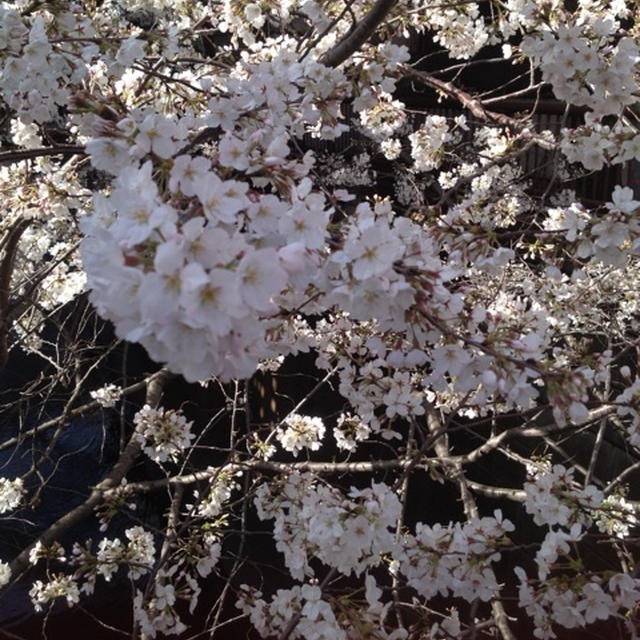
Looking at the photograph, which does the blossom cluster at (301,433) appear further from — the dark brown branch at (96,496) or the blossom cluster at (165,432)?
the dark brown branch at (96,496)

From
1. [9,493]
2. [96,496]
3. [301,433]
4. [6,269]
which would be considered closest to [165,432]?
[301,433]

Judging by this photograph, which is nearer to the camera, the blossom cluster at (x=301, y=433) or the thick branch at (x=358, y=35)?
the thick branch at (x=358, y=35)

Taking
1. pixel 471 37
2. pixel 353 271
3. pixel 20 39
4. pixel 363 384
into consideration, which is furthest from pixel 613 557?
pixel 20 39

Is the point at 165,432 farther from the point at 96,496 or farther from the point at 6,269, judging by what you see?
the point at 96,496

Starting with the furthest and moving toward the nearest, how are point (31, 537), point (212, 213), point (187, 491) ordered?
point (187, 491), point (31, 537), point (212, 213)

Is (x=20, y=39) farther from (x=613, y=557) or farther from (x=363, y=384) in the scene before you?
(x=613, y=557)


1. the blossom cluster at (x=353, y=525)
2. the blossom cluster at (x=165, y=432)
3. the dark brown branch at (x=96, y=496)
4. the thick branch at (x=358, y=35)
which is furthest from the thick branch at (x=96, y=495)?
the thick branch at (x=358, y=35)

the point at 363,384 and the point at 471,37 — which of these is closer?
the point at 363,384

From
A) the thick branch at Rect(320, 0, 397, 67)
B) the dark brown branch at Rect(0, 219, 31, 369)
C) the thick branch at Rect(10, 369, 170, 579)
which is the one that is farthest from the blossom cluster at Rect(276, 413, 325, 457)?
the thick branch at Rect(320, 0, 397, 67)

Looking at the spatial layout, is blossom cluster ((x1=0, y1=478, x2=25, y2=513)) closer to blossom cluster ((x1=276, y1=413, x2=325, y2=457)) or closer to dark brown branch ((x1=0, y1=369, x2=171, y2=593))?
dark brown branch ((x1=0, y1=369, x2=171, y2=593))

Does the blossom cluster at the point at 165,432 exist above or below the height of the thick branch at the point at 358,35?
below

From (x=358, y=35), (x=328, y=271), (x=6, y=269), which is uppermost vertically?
(x=358, y=35)
